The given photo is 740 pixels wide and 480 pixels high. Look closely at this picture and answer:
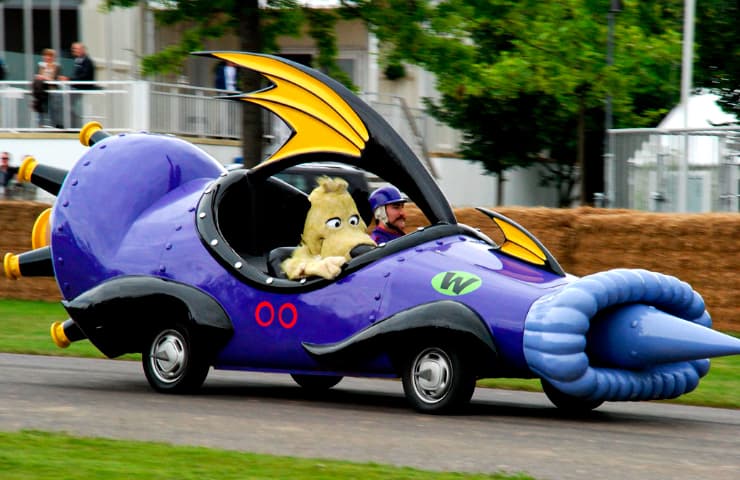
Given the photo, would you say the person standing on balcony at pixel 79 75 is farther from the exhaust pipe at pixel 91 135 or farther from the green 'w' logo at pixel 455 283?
the green 'w' logo at pixel 455 283

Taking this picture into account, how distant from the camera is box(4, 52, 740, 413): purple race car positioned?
928cm

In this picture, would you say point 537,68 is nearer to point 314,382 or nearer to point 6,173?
point 6,173

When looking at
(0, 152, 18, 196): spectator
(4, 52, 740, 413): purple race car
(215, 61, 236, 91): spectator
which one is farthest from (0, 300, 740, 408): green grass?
(215, 61, 236, 91): spectator

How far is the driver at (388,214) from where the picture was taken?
423 inches

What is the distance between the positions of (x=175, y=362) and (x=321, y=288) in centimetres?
144

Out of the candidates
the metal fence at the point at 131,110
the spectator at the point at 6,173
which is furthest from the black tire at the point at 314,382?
the spectator at the point at 6,173

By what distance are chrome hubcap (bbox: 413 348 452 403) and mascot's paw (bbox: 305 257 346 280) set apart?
909 millimetres

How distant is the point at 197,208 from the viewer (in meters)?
11.2

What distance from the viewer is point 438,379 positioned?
9703 mm

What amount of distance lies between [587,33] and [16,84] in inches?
411

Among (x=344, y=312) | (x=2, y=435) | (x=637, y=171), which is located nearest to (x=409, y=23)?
(x=637, y=171)

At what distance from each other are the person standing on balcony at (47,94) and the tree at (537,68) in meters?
6.64

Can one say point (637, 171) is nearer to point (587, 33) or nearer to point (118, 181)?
point (587, 33)

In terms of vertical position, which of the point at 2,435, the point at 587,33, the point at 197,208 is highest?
the point at 587,33
